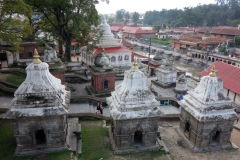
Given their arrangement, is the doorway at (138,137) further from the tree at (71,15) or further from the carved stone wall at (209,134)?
the tree at (71,15)

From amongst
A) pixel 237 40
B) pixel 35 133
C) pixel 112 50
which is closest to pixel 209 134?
pixel 35 133

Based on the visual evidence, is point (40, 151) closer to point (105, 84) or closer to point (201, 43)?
point (105, 84)

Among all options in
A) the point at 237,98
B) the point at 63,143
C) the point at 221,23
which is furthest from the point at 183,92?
the point at 221,23

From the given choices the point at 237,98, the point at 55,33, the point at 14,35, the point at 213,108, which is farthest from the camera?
the point at 55,33

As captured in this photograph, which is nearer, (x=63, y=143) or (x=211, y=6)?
(x=63, y=143)

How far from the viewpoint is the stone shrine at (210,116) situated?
40.2ft

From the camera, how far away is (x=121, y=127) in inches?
471

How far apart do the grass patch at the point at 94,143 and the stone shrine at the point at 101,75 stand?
250 inches

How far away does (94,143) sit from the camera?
12867 mm

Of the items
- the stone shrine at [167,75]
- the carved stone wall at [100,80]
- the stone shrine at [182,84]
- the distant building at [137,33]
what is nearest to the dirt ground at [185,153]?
the carved stone wall at [100,80]

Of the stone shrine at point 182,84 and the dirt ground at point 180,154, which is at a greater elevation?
the stone shrine at point 182,84

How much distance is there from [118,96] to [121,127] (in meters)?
1.70

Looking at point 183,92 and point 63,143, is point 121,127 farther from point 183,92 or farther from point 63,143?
point 183,92

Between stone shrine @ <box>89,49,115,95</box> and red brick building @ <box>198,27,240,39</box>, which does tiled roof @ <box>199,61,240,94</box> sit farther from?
red brick building @ <box>198,27,240,39</box>
